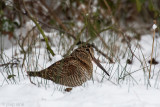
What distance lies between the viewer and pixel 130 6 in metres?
8.48

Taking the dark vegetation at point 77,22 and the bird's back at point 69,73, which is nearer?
the bird's back at point 69,73

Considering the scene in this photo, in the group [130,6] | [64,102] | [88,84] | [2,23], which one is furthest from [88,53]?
[130,6]

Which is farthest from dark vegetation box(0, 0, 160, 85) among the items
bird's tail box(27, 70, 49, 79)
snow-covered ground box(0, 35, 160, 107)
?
snow-covered ground box(0, 35, 160, 107)

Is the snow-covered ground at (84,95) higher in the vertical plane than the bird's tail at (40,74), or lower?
lower

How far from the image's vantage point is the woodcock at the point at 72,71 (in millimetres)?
3221

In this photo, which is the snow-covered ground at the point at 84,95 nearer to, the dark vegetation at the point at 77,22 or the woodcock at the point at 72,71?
the woodcock at the point at 72,71

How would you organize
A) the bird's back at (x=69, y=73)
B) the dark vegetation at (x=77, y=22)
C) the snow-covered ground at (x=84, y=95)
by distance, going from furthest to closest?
Answer: the dark vegetation at (x=77, y=22) < the bird's back at (x=69, y=73) < the snow-covered ground at (x=84, y=95)

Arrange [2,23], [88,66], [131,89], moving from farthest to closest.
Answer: [2,23] → [88,66] → [131,89]

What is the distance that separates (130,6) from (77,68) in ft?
18.6

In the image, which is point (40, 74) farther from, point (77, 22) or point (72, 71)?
point (77, 22)

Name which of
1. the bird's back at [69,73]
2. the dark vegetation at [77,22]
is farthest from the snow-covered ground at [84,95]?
the dark vegetation at [77,22]

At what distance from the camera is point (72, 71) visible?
3.25 metres

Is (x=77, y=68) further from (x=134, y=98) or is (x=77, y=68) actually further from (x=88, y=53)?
(x=134, y=98)

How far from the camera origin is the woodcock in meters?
3.22
